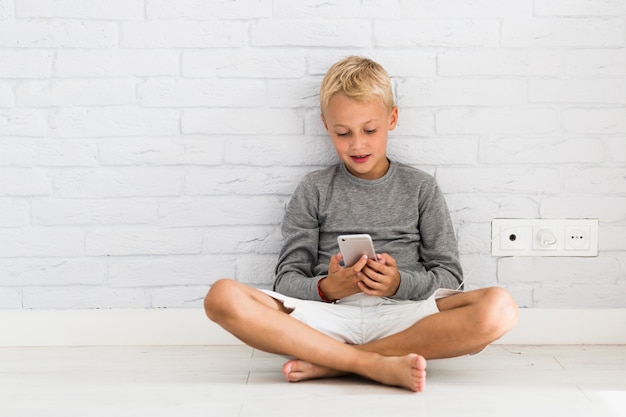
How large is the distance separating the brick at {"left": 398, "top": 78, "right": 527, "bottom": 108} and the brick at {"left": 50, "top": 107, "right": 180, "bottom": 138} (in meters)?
0.60

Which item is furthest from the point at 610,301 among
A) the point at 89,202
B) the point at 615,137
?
the point at 89,202

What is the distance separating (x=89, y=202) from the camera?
6.67 ft

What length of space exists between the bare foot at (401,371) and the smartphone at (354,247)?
24 cm

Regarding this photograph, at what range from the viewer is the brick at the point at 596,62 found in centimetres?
202

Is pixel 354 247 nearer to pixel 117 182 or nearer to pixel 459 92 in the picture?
pixel 459 92

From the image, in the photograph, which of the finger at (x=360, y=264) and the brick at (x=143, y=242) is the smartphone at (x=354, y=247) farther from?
the brick at (x=143, y=242)

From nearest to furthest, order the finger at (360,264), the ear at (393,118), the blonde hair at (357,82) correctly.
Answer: the finger at (360,264) → the blonde hair at (357,82) → the ear at (393,118)

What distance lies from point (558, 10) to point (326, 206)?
2.54 feet

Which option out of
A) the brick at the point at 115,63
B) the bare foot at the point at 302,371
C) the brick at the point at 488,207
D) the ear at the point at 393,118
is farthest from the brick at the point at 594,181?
the brick at the point at 115,63

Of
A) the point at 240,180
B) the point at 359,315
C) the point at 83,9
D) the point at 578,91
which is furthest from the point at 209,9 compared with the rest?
the point at 578,91

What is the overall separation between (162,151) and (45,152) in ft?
0.98

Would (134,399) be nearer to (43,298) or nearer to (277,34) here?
(43,298)

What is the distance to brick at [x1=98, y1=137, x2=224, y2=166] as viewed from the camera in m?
2.03

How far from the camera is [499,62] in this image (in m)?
2.02
